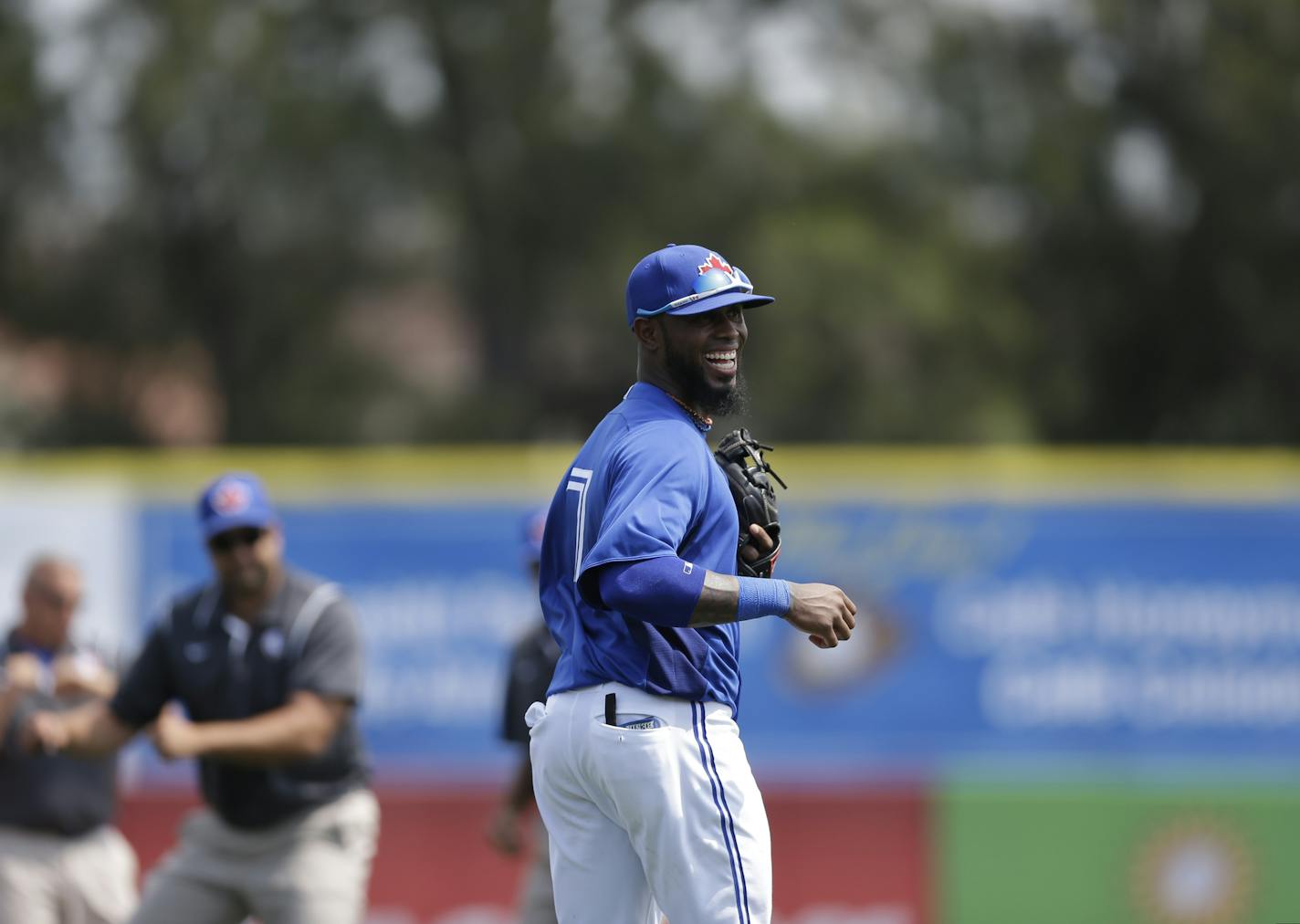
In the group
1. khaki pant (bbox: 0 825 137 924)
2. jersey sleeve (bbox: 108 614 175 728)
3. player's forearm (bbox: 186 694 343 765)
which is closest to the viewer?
player's forearm (bbox: 186 694 343 765)

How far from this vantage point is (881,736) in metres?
13.0

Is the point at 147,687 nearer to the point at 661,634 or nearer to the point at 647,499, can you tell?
the point at 661,634

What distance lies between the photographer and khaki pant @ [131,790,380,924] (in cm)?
657

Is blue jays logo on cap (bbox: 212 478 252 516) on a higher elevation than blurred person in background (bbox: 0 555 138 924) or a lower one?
higher

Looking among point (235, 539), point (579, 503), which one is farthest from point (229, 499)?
point (579, 503)

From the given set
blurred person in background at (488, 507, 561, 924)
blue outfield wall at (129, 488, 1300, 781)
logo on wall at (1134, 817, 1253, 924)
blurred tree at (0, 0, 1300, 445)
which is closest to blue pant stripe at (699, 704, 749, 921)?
blurred person in background at (488, 507, 561, 924)

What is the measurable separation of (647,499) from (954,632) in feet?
29.1

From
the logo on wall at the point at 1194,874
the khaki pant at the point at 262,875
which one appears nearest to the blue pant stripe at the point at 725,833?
the khaki pant at the point at 262,875

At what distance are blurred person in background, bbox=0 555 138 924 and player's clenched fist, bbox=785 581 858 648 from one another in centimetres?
365

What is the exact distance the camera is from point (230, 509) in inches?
257

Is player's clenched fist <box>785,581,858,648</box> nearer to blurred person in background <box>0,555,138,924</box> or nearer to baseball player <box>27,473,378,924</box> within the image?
baseball player <box>27,473,378,924</box>

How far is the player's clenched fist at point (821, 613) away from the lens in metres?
4.58

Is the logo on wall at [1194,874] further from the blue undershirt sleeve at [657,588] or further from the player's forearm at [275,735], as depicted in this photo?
the blue undershirt sleeve at [657,588]

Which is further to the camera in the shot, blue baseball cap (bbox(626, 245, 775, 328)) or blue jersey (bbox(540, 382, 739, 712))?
blue baseball cap (bbox(626, 245, 775, 328))
